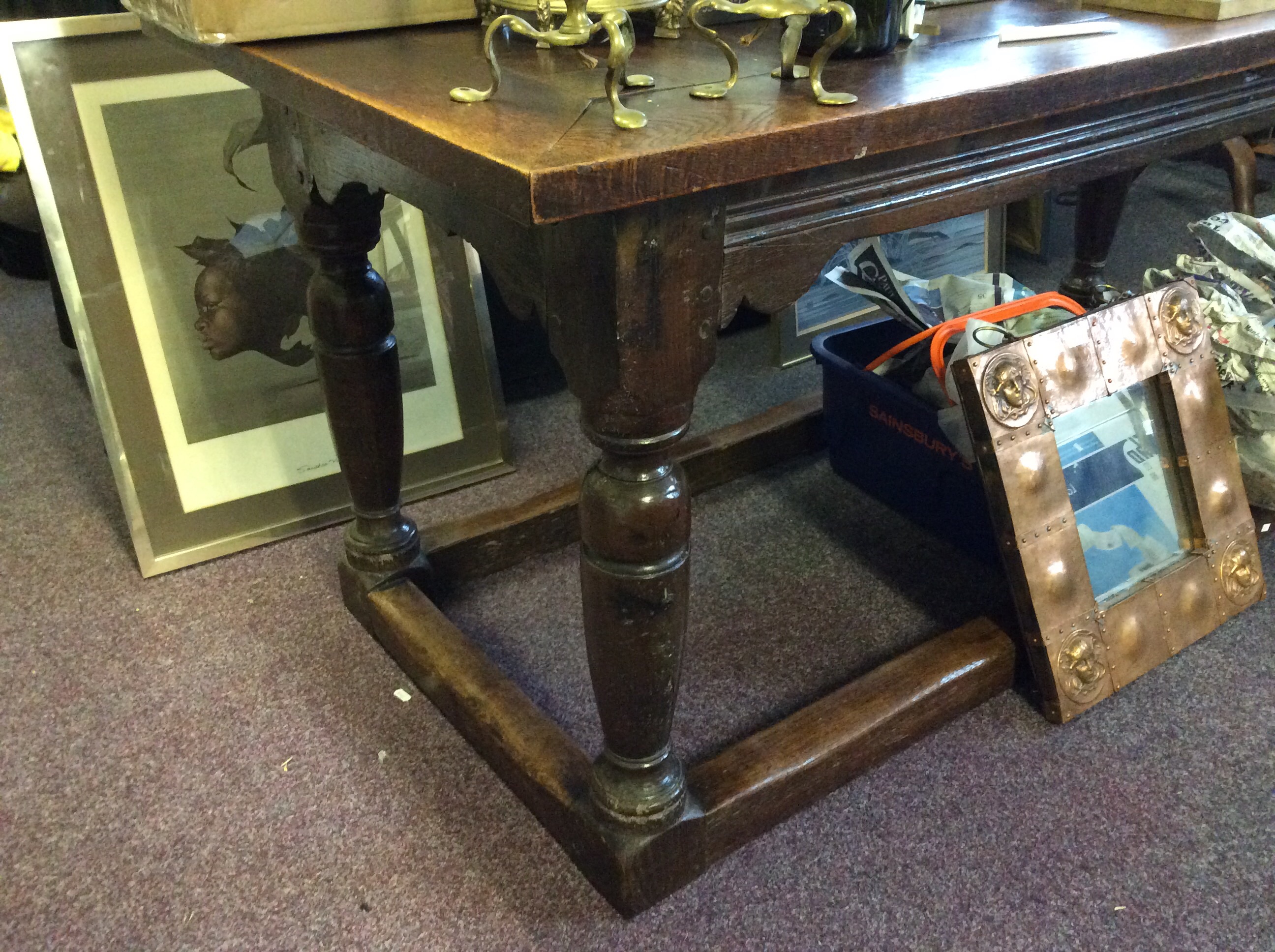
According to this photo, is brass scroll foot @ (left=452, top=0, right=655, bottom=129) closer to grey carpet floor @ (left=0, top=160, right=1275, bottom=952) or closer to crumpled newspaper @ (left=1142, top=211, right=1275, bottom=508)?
grey carpet floor @ (left=0, top=160, right=1275, bottom=952)

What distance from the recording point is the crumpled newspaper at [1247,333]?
1.20 metres

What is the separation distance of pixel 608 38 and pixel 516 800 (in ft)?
2.14

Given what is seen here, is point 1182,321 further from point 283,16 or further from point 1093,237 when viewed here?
point 283,16

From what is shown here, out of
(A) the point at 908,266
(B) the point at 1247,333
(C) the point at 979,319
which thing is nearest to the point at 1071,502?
(C) the point at 979,319

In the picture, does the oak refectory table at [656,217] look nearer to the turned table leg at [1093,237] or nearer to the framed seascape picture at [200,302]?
the framed seascape picture at [200,302]

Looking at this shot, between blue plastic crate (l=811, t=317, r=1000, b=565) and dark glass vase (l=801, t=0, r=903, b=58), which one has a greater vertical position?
dark glass vase (l=801, t=0, r=903, b=58)

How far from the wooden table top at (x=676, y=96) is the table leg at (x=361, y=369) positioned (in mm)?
153

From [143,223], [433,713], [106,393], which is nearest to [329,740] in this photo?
[433,713]

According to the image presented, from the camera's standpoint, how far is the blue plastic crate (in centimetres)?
122

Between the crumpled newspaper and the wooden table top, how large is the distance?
43 centimetres

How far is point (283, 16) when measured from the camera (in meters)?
0.81

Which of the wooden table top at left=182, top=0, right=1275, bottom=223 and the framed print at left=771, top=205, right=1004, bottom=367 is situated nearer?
the wooden table top at left=182, top=0, right=1275, bottom=223

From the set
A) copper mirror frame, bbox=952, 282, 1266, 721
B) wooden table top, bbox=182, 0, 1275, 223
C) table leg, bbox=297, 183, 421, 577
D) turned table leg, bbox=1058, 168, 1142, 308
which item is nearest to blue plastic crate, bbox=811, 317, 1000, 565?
copper mirror frame, bbox=952, 282, 1266, 721

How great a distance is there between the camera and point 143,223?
1222 mm
